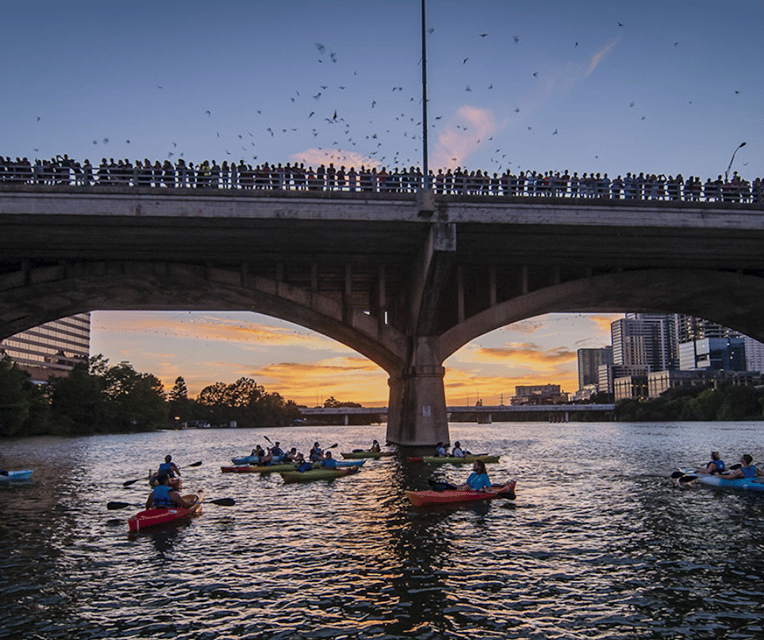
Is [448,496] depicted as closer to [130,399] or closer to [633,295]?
[633,295]

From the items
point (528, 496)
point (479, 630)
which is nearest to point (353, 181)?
point (528, 496)

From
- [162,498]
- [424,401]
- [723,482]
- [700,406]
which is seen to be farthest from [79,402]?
[700,406]

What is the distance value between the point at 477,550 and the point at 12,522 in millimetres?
12580

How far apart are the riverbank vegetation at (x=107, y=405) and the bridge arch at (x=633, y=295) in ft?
183

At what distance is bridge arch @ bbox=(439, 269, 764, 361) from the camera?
38188 mm

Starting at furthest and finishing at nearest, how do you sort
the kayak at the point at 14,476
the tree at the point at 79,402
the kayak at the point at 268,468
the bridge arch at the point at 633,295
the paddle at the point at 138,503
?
the tree at the point at 79,402
the bridge arch at the point at 633,295
the kayak at the point at 268,468
the kayak at the point at 14,476
the paddle at the point at 138,503

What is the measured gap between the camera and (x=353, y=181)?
30875 millimetres

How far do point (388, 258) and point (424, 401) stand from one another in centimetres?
875

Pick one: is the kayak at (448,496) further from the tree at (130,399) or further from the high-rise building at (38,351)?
the high-rise building at (38,351)

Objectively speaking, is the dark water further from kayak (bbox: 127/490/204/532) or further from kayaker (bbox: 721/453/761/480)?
kayaker (bbox: 721/453/761/480)

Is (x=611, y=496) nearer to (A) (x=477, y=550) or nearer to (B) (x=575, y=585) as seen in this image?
(A) (x=477, y=550)

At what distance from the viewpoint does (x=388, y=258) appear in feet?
123

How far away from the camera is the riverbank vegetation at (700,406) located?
132m

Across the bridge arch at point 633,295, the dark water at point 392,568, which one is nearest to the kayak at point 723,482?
the dark water at point 392,568
